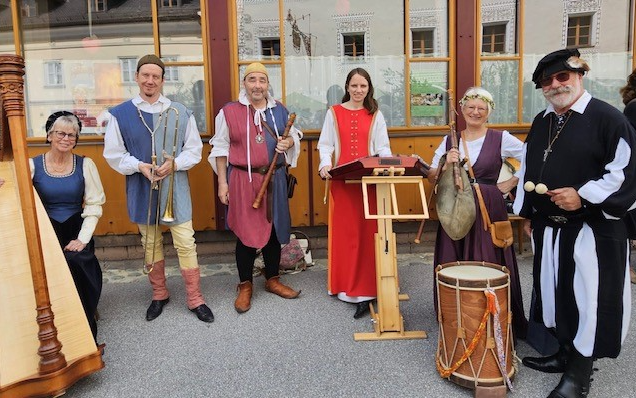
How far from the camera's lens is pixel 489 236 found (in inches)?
116

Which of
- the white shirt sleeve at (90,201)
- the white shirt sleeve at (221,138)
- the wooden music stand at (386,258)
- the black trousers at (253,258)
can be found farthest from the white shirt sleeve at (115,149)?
the wooden music stand at (386,258)

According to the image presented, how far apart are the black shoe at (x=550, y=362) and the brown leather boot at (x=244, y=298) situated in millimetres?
1916

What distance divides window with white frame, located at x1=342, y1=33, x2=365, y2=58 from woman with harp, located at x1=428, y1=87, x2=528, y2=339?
2.03 m

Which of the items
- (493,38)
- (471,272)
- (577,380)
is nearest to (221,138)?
(471,272)

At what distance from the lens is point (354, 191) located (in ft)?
11.5

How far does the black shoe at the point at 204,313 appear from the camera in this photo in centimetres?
332

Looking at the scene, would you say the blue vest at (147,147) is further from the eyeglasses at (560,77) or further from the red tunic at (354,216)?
the eyeglasses at (560,77)

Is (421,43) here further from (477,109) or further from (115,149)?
(115,149)

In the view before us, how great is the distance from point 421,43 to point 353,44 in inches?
27.2

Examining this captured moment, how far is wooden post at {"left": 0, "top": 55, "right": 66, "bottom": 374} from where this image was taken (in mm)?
2105

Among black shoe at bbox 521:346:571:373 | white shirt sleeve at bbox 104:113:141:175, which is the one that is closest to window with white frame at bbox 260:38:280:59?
white shirt sleeve at bbox 104:113:141:175

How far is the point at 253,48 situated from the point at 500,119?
8.66 ft

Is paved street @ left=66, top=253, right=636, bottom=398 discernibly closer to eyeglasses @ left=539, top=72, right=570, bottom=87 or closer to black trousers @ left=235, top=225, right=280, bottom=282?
black trousers @ left=235, top=225, right=280, bottom=282

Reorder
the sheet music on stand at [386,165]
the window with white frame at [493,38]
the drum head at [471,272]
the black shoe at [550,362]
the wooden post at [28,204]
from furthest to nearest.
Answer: the window with white frame at [493,38], the sheet music on stand at [386,165], the black shoe at [550,362], the drum head at [471,272], the wooden post at [28,204]
